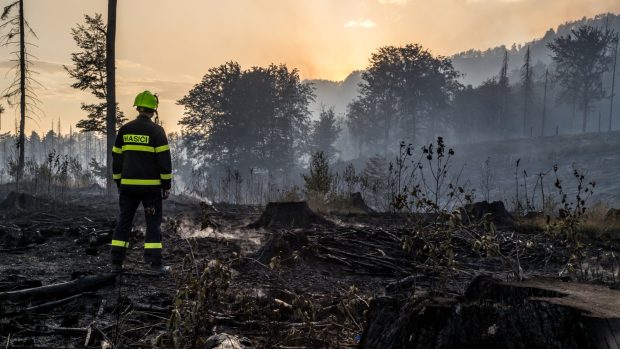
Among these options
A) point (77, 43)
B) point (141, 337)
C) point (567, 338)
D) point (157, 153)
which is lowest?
point (141, 337)

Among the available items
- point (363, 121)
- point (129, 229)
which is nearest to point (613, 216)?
point (129, 229)

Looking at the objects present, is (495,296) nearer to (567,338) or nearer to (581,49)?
(567,338)

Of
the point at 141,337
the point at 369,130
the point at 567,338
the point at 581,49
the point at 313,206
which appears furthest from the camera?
the point at 369,130

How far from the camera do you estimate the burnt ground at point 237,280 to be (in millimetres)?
3312

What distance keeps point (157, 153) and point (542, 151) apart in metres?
52.8

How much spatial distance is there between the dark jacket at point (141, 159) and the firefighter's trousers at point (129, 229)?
15cm

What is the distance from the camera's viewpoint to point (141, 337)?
3.56 meters

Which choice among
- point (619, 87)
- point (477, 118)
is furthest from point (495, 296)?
point (619, 87)

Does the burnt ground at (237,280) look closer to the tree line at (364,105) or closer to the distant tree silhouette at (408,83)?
the tree line at (364,105)

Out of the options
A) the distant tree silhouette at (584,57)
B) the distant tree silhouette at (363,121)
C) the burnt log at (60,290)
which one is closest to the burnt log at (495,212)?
the burnt log at (60,290)

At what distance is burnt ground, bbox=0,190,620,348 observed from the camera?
3.31m

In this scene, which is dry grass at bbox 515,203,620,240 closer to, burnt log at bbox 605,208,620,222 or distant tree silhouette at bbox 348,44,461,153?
burnt log at bbox 605,208,620,222

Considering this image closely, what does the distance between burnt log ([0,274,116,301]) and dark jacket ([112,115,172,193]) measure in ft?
4.22

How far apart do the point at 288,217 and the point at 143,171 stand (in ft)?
15.6
